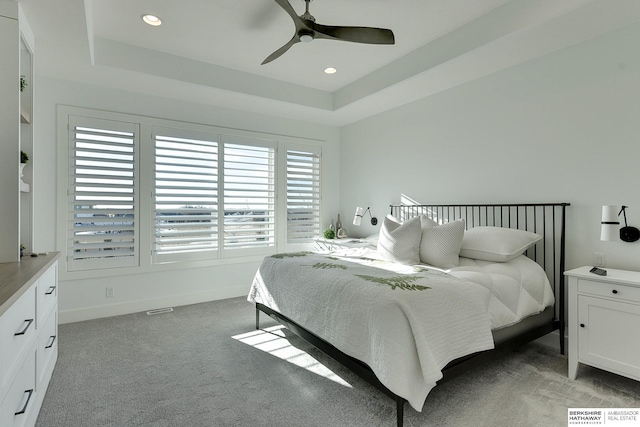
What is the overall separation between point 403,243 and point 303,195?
250 centimetres

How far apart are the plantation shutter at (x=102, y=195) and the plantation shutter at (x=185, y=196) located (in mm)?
283

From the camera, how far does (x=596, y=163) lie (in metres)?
2.67

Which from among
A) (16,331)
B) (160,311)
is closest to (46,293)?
(16,331)

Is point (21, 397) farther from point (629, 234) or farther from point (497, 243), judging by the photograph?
point (629, 234)

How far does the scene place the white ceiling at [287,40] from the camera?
2.51 meters

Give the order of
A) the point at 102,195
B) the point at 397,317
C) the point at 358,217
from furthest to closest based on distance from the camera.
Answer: the point at 358,217, the point at 102,195, the point at 397,317

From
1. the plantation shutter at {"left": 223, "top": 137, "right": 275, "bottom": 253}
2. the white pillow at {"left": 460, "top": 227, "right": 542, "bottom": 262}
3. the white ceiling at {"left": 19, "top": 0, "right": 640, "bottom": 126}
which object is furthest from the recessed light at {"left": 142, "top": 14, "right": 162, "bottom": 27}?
the white pillow at {"left": 460, "top": 227, "right": 542, "bottom": 262}

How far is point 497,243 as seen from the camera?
2.81 m

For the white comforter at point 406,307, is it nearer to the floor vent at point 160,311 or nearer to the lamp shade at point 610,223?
the lamp shade at point 610,223

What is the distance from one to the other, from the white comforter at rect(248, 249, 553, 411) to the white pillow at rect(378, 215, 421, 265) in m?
0.24

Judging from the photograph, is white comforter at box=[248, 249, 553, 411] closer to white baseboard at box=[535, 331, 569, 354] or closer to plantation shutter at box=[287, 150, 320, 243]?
white baseboard at box=[535, 331, 569, 354]

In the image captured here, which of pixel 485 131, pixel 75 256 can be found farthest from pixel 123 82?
pixel 485 131

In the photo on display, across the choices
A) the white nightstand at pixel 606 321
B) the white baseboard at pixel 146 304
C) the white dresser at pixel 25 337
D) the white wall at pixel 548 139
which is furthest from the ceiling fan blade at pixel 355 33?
the white baseboard at pixel 146 304

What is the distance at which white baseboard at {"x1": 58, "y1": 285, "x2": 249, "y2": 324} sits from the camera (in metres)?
3.55
